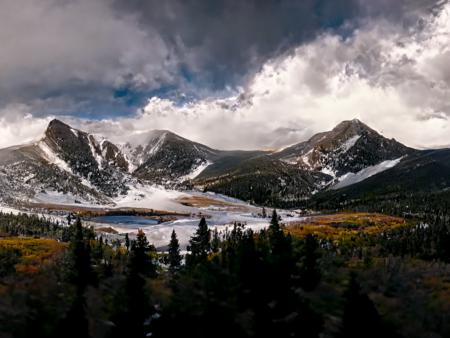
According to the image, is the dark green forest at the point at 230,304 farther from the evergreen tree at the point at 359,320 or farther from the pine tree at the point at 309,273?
the pine tree at the point at 309,273

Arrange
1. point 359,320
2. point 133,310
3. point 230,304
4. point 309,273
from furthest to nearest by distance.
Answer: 1. point 309,273
2. point 230,304
3. point 133,310
4. point 359,320

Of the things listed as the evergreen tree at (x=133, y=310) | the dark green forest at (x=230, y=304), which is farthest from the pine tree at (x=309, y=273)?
the evergreen tree at (x=133, y=310)

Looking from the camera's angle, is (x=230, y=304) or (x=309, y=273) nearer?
(x=230, y=304)

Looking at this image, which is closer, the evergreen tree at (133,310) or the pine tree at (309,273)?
the evergreen tree at (133,310)

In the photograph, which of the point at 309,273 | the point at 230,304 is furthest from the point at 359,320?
the point at 309,273

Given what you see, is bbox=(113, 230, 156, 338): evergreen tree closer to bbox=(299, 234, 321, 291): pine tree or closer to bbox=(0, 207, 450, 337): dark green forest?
bbox=(0, 207, 450, 337): dark green forest

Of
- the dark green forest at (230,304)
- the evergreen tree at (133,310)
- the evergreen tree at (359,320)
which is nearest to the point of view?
the evergreen tree at (359,320)

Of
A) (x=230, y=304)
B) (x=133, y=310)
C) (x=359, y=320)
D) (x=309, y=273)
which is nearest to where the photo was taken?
(x=359, y=320)

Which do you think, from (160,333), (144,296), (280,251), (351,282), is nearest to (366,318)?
(351,282)

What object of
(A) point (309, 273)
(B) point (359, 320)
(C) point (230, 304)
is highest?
(B) point (359, 320)

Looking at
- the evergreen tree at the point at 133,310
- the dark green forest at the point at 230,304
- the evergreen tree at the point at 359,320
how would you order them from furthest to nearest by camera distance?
the evergreen tree at the point at 133,310 → the dark green forest at the point at 230,304 → the evergreen tree at the point at 359,320

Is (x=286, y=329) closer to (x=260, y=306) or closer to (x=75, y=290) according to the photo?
(x=260, y=306)

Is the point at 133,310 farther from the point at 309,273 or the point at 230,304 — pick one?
the point at 309,273

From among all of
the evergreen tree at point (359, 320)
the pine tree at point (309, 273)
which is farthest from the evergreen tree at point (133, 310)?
the pine tree at point (309, 273)
